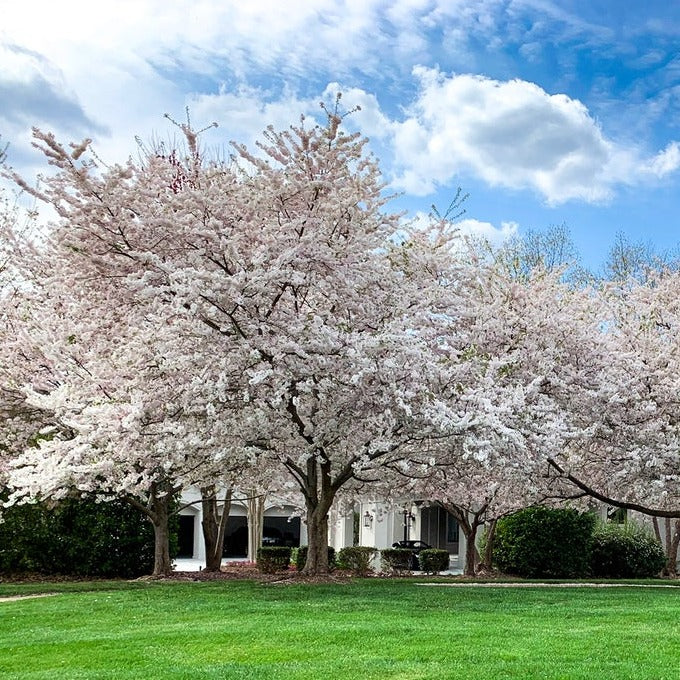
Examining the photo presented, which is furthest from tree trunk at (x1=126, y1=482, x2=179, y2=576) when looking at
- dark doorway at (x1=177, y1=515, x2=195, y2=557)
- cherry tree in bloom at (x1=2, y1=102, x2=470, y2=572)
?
dark doorway at (x1=177, y1=515, x2=195, y2=557)

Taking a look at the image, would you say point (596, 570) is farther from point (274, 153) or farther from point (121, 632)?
point (121, 632)

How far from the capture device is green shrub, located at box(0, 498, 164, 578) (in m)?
19.7

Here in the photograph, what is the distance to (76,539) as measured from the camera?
19844 mm

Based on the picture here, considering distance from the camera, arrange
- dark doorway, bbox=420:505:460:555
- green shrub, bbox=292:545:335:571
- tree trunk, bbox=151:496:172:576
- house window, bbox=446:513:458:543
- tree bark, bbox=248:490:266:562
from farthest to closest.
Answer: dark doorway, bbox=420:505:460:555 < house window, bbox=446:513:458:543 < tree bark, bbox=248:490:266:562 < green shrub, bbox=292:545:335:571 < tree trunk, bbox=151:496:172:576

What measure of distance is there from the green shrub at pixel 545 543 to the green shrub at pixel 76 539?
940 cm

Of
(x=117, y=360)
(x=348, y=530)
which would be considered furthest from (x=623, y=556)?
(x=348, y=530)

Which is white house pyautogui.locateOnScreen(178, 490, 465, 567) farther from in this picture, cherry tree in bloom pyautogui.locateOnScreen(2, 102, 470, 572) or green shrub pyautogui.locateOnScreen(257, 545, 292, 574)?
cherry tree in bloom pyautogui.locateOnScreen(2, 102, 470, 572)

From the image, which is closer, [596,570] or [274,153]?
[274,153]

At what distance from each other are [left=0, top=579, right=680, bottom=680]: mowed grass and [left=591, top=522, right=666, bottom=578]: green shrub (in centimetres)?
1063

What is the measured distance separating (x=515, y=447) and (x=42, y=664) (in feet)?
24.8

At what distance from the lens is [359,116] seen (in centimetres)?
1398

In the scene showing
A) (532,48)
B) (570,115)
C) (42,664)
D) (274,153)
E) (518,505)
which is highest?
(570,115)

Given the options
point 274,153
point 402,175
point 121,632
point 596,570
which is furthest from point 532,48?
point 596,570

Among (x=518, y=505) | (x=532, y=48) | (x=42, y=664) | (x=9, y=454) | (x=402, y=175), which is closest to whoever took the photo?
(x=42, y=664)
